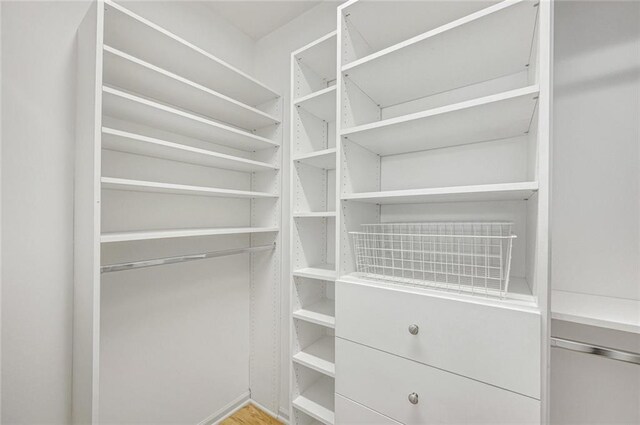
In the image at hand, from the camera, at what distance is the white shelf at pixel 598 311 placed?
805 millimetres

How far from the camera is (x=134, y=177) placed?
137 cm

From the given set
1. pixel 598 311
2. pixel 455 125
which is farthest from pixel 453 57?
pixel 598 311

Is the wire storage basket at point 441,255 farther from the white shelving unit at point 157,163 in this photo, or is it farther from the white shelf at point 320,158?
the white shelving unit at point 157,163

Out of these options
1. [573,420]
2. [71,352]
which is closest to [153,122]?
[71,352]

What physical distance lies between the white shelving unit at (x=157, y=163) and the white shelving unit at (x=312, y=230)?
5.8 inches

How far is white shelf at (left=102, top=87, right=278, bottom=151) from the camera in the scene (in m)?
1.11

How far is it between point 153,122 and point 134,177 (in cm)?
30

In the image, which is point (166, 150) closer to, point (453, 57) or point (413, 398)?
point (453, 57)

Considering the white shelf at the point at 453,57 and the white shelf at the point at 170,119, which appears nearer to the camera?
the white shelf at the point at 453,57

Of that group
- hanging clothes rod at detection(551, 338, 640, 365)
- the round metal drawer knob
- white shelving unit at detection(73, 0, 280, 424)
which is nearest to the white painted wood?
white shelving unit at detection(73, 0, 280, 424)

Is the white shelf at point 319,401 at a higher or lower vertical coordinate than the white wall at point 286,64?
lower

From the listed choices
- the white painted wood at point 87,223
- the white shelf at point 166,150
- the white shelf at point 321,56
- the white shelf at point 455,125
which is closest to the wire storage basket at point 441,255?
the white shelf at point 455,125

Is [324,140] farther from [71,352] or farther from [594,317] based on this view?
[71,352]

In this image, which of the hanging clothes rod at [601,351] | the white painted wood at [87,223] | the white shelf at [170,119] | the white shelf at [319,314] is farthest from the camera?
the white shelf at [319,314]
